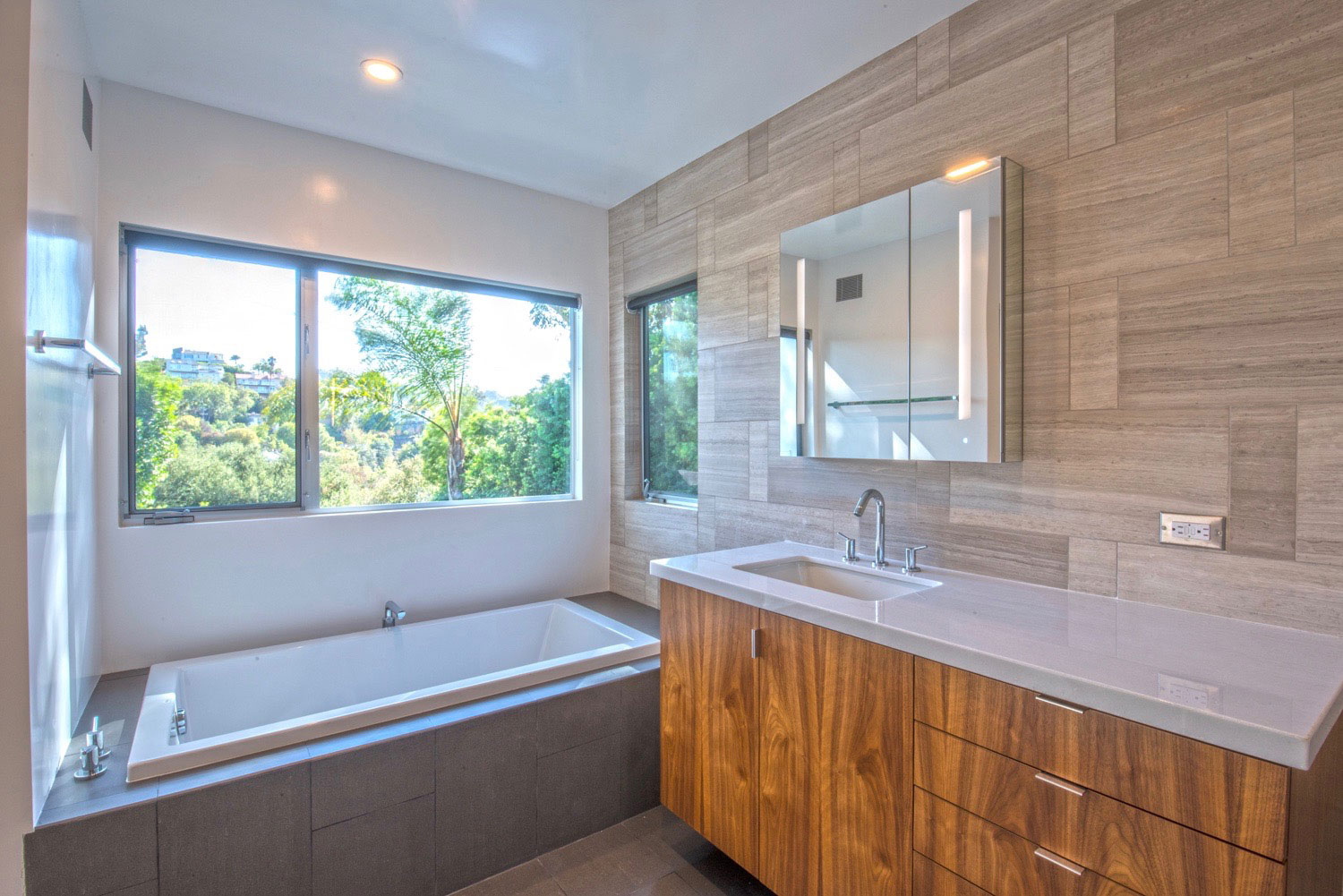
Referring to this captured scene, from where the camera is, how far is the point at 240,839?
160cm

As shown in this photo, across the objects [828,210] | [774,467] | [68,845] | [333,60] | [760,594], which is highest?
[333,60]

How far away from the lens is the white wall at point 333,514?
2311mm

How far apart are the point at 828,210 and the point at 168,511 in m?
2.69

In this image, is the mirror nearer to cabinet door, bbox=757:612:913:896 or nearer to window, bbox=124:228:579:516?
cabinet door, bbox=757:612:913:896

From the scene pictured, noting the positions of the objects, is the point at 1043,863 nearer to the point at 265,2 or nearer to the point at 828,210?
the point at 828,210

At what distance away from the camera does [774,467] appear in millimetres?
2535

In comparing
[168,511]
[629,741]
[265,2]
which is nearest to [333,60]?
[265,2]

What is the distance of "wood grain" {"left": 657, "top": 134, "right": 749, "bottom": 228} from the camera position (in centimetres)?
268

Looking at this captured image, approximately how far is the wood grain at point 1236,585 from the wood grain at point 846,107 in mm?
1513

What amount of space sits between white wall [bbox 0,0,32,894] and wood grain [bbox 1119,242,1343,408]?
2.54 metres

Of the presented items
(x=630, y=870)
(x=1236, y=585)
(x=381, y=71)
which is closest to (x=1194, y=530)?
(x=1236, y=585)

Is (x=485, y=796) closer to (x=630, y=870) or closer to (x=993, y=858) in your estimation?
(x=630, y=870)

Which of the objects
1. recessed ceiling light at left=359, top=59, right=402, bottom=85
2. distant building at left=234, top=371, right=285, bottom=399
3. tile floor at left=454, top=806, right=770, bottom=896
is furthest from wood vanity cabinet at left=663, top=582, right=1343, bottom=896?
recessed ceiling light at left=359, top=59, right=402, bottom=85

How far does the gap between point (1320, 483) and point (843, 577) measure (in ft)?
3.72
